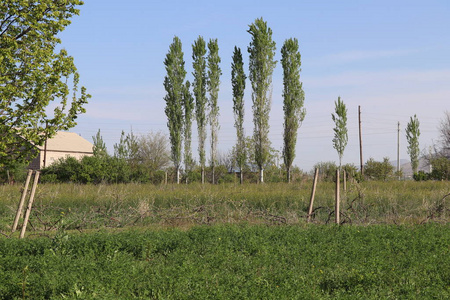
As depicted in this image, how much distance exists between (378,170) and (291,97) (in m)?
10.1

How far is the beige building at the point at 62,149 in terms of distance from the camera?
55.7m

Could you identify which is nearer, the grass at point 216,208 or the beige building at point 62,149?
the grass at point 216,208

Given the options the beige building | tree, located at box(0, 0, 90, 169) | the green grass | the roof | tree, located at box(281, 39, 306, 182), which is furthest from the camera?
the roof

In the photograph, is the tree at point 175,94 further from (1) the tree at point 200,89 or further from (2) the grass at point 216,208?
(2) the grass at point 216,208

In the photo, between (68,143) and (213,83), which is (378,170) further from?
(68,143)

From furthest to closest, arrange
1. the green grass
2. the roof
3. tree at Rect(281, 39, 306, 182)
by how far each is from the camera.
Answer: the roof, tree at Rect(281, 39, 306, 182), the green grass

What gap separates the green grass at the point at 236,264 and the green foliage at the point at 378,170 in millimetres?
29013

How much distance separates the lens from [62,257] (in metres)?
8.91

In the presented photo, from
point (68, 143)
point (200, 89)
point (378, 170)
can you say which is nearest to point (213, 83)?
point (200, 89)

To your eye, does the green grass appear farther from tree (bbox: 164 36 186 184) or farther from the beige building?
the beige building

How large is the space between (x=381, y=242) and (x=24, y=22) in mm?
11567

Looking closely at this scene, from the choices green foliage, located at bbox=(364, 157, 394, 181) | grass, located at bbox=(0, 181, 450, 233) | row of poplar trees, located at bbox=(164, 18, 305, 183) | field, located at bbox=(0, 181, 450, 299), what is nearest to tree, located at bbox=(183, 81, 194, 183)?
row of poplar trees, located at bbox=(164, 18, 305, 183)

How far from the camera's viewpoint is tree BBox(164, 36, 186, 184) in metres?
39.5

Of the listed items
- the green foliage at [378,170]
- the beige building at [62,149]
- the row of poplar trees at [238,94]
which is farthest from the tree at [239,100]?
the beige building at [62,149]
